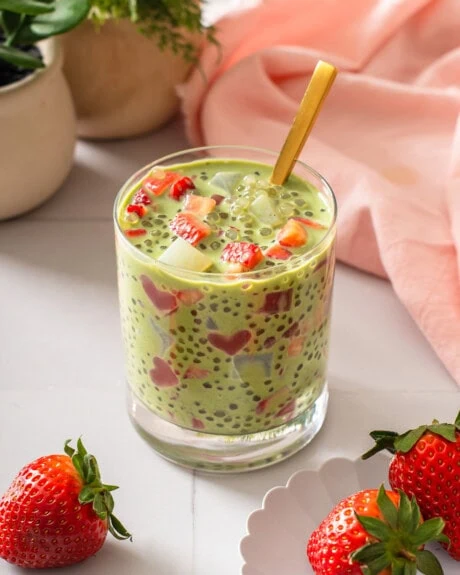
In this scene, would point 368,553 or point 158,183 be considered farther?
point 158,183

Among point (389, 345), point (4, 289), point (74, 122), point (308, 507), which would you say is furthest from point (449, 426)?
point (74, 122)

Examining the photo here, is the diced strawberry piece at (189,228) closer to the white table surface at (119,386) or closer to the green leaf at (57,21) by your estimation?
the white table surface at (119,386)

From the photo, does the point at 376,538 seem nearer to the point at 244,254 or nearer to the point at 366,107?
the point at 244,254

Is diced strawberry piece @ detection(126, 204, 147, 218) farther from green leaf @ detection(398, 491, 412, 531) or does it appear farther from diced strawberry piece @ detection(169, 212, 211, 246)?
green leaf @ detection(398, 491, 412, 531)

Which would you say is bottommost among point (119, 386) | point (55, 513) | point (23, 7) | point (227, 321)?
point (119, 386)

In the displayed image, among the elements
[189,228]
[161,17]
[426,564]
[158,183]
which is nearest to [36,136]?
[161,17]

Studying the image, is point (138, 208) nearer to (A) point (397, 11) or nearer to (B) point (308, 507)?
(B) point (308, 507)
